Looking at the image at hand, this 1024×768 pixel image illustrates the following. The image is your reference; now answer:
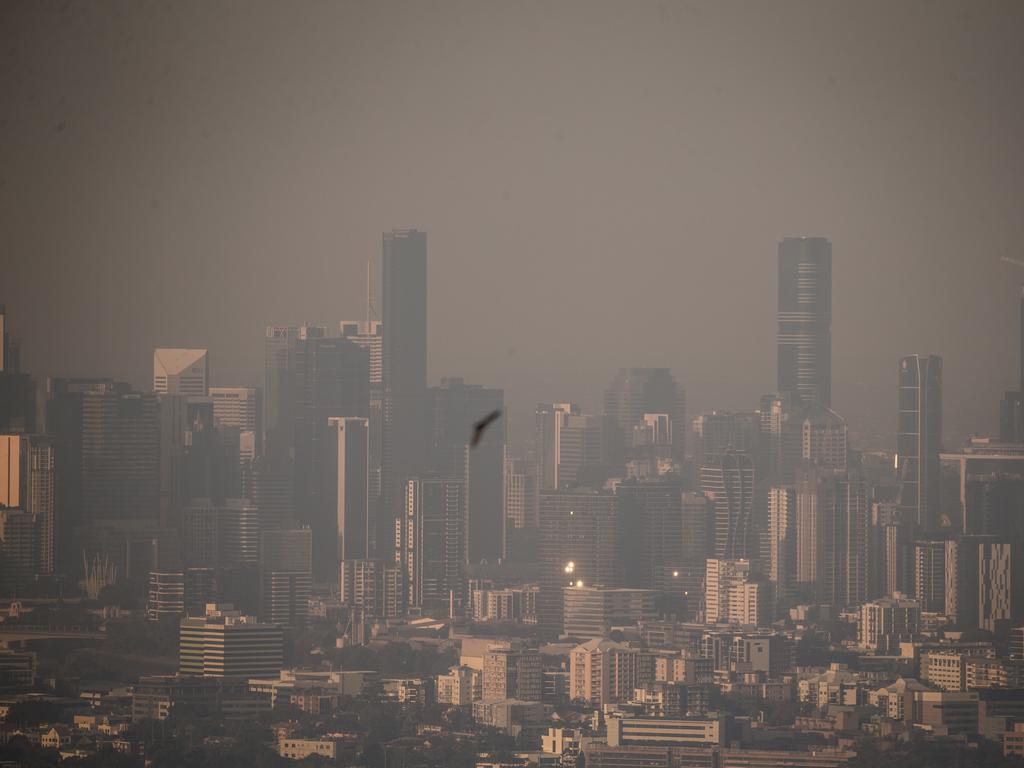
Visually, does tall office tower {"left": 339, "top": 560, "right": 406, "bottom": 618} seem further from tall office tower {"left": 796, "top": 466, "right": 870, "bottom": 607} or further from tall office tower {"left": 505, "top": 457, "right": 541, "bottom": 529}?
tall office tower {"left": 796, "top": 466, "right": 870, "bottom": 607}

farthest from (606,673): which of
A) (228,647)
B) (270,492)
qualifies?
(270,492)

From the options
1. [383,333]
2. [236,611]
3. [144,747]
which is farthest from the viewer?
[383,333]

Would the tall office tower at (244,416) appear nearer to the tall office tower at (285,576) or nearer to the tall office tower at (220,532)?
the tall office tower at (220,532)

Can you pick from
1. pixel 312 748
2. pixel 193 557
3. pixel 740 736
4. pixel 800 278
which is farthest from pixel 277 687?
pixel 800 278

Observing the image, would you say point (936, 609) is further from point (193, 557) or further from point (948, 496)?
point (193, 557)

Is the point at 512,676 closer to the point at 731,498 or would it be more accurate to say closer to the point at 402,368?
the point at 731,498

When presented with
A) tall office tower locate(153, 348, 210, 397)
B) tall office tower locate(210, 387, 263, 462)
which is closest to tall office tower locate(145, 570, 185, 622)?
tall office tower locate(153, 348, 210, 397)
